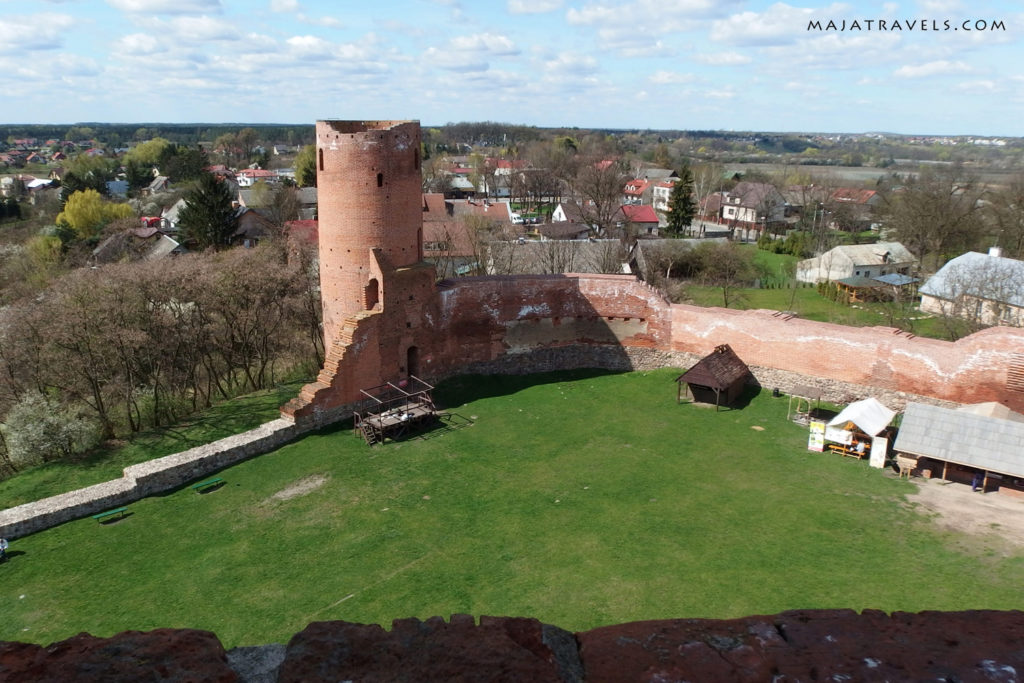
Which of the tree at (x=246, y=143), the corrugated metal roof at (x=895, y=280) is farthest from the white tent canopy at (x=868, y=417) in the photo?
the tree at (x=246, y=143)

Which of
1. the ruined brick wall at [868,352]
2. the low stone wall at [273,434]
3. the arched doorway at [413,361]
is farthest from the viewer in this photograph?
the arched doorway at [413,361]

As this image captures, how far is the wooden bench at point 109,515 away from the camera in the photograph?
14219 mm

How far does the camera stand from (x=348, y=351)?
18703 mm

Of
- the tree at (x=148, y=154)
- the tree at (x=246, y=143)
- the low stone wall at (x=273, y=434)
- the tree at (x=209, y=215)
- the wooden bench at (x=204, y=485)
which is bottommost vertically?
the wooden bench at (x=204, y=485)

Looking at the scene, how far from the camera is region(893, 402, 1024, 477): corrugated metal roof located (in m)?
15.1

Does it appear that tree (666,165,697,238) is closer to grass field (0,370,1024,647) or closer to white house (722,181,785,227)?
white house (722,181,785,227)

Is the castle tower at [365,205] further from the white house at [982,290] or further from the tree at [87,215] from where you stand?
the tree at [87,215]

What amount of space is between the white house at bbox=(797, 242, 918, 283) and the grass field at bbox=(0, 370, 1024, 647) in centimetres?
2865

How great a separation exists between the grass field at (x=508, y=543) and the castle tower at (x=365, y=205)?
4778 millimetres

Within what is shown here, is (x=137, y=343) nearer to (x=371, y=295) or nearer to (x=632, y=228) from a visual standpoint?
(x=371, y=295)

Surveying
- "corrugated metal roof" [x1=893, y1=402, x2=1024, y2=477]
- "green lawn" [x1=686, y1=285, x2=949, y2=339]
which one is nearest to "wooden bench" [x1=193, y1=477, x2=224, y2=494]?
"corrugated metal roof" [x1=893, y1=402, x2=1024, y2=477]

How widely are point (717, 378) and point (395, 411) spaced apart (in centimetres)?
944

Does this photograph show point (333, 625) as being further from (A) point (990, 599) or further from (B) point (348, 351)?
(B) point (348, 351)

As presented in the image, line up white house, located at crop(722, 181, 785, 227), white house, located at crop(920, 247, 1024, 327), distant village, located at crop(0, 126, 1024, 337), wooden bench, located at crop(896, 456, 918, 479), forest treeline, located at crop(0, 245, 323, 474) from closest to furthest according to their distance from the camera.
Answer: wooden bench, located at crop(896, 456, 918, 479), forest treeline, located at crop(0, 245, 323, 474), white house, located at crop(920, 247, 1024, 327), distant village, located at crop(0, 126, 1024, 337), white house, located at crop(722, 181, 785, 227)
